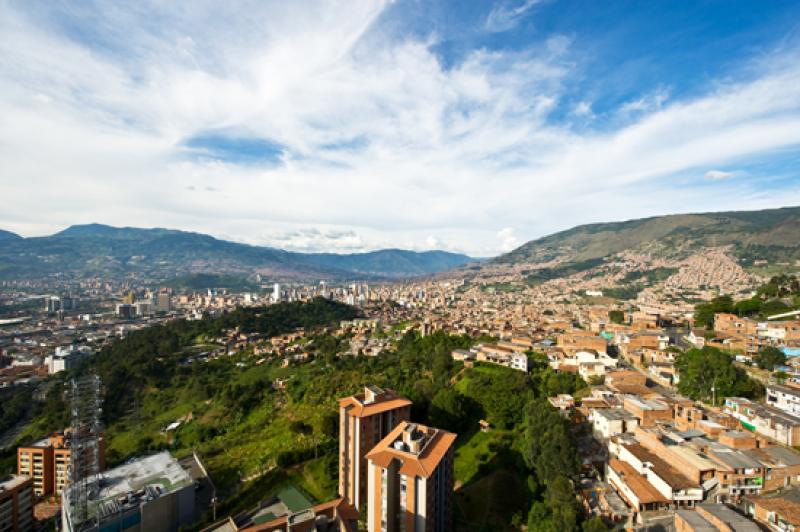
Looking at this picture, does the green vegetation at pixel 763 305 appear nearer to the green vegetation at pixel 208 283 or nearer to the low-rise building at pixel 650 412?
the low-rise building at pixel 650 412

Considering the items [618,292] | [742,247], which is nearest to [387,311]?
[618,292]

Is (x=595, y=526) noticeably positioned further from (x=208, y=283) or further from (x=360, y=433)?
(x=208, y=283)

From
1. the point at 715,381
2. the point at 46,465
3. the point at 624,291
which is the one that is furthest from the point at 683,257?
the point at 46,465

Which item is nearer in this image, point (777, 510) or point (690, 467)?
point (777, 510)

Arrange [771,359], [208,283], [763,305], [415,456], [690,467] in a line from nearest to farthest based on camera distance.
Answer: [415,456] → [690,467] → [771,359] → [763,305] → [208,283]

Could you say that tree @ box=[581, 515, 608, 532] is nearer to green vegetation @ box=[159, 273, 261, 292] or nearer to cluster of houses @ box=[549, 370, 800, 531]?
cluster of houses @ box=[549, 370, 800, 531]

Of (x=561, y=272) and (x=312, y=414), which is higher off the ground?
(x=561, y=272)

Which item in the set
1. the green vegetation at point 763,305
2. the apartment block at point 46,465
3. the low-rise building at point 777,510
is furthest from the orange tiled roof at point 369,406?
the green vegetation at point 763,305
